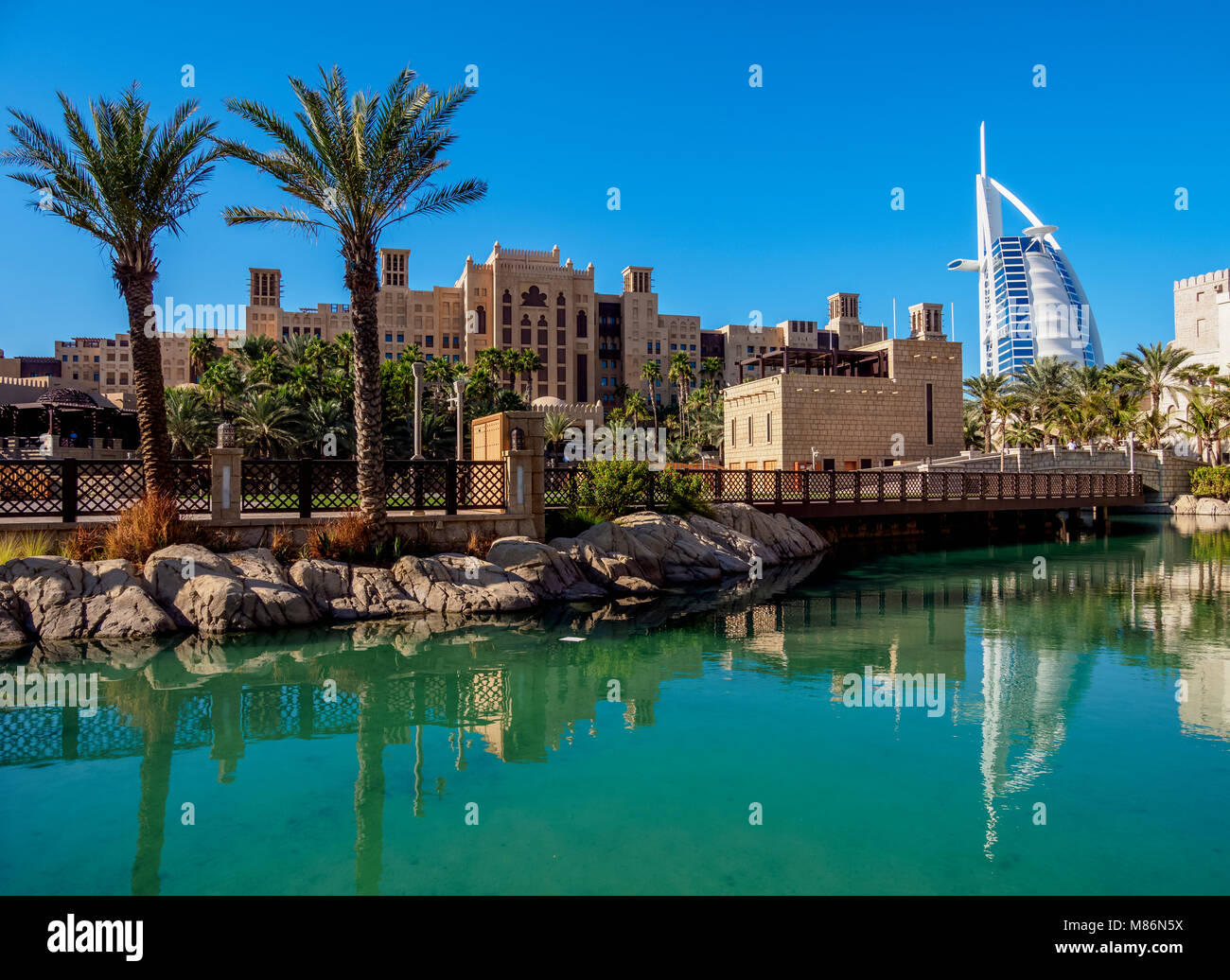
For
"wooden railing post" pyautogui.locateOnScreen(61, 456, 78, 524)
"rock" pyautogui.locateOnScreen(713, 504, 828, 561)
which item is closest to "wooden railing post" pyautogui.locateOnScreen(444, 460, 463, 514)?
"wooden railing post" pyautogui.locateOnScreen(61, 456, 78, 524)

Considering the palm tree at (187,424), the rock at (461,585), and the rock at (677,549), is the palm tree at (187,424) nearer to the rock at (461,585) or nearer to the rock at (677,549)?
the rock at (677,549)

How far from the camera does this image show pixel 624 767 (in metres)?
7.39

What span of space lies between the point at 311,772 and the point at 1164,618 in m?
15.7

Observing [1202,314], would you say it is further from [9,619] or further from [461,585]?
[9,619]

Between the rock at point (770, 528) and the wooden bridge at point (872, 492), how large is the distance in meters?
0.53

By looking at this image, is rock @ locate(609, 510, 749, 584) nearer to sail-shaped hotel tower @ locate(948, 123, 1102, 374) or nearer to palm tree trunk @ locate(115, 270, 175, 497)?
palm tree trunk @ locate(115, 270, 175, 497)

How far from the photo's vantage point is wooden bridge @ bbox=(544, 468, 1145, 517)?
79.7ft

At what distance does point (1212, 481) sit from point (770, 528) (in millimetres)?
38522

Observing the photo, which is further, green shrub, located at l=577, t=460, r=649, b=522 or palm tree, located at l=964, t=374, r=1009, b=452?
palm tree, located at l=964, t=374, r=1009, b=452

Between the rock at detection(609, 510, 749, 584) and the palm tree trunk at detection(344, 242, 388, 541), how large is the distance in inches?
252

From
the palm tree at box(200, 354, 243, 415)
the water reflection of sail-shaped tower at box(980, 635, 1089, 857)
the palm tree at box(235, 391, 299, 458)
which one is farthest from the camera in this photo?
the palm tree at box(200, 354, 243, 415)

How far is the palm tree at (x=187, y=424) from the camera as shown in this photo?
38938 mm

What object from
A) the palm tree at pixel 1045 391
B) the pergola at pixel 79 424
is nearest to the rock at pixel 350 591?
the pergola at pixel 79 424
